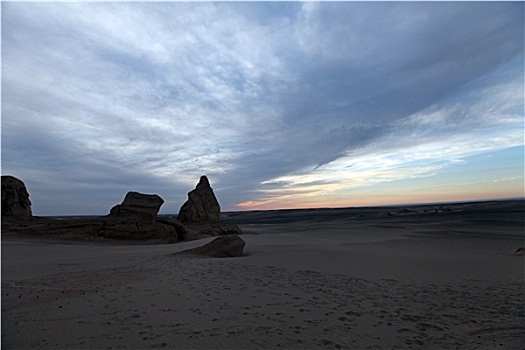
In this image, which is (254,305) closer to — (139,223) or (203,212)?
(139,223)

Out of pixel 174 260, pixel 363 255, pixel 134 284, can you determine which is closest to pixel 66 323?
pixel 134 284

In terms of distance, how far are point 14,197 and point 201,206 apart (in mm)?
15071

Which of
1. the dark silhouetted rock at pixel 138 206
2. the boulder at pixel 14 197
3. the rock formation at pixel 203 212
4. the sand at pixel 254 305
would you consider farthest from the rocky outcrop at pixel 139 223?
the sand at pixel 254 305

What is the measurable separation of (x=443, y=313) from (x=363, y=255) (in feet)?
31.1

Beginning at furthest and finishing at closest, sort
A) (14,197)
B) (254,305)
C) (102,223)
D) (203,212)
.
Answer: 1. (203,212)
2. (14,197)
3. (102,223)
4. (254,305)

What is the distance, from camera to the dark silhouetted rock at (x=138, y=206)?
23.6m

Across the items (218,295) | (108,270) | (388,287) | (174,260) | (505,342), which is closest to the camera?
(505,342)

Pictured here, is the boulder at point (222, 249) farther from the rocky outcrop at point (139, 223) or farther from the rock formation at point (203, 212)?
the rock formation at point (203, 212)

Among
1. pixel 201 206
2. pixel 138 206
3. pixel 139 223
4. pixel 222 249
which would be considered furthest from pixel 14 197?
pixel 222 249

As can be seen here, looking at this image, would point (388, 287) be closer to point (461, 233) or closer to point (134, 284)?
point (134, 284)

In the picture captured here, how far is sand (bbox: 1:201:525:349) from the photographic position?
18.3 ft

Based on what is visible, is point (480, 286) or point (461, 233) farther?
point (461, 233)

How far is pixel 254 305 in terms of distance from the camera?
7.35m

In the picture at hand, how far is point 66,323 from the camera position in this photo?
19.8ft
